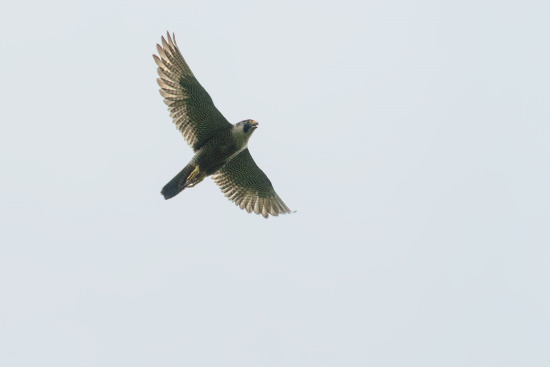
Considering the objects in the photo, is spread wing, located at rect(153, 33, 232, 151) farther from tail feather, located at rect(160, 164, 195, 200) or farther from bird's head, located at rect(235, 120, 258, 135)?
tail feather, located at rect(160, 164, 195, 200)

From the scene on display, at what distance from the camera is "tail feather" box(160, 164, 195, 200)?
2073 centimetres

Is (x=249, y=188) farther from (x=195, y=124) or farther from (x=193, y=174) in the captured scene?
(x=195, y=124)

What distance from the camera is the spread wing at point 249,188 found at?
22.5 m

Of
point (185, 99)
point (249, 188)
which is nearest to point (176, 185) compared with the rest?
point (185, 99)

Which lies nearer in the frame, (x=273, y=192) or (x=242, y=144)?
(x=242, y=144)

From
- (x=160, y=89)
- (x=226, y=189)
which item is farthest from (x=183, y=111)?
(x=226, y=189)

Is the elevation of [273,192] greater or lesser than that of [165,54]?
lesser

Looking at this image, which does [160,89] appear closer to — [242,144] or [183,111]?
[183,111]

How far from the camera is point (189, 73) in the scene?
20969mm

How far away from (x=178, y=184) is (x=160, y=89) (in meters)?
2.16

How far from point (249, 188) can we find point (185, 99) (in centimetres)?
286

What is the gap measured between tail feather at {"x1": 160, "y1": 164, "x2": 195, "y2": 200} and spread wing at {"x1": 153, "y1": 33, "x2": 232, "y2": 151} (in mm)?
730

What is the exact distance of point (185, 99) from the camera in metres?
21.2

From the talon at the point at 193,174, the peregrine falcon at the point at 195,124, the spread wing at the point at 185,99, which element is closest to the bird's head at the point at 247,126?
the peregrine falcon at the point at 195,124
